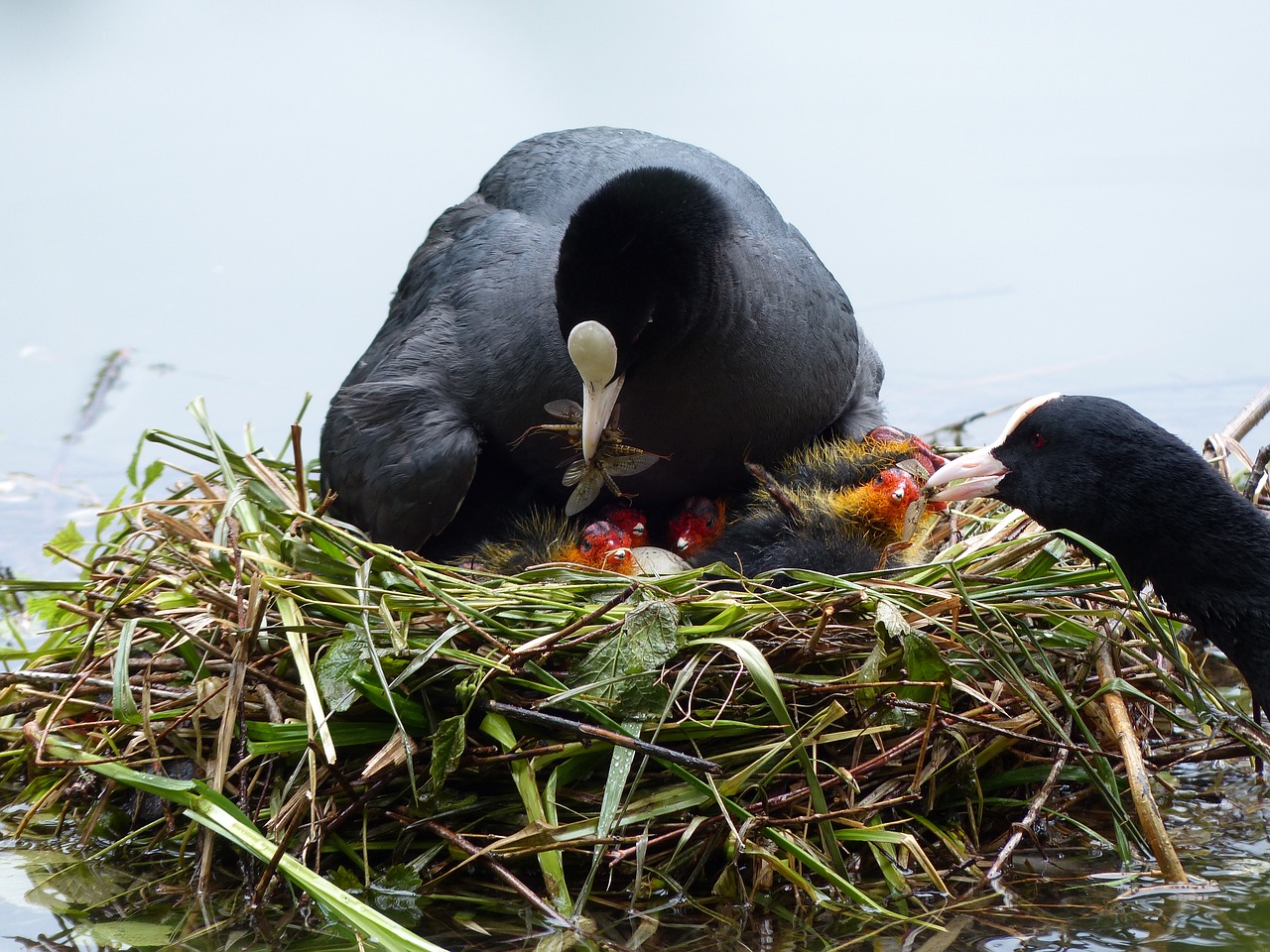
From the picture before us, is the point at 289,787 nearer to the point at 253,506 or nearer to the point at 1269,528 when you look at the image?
the point at 253,506

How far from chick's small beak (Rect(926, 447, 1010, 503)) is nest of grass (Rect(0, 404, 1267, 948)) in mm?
165

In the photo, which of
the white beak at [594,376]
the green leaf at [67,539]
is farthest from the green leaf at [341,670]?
the green leaf at [67,539]

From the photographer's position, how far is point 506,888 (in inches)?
71.9

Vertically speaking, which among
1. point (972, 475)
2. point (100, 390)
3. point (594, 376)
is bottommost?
point (100, 390)

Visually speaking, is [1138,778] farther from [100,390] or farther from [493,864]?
[100,390]

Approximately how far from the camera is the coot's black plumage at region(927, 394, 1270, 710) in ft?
6.99

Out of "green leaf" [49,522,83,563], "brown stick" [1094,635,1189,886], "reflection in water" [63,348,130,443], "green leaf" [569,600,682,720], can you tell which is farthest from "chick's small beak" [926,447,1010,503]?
"reflection in water" [63,348,130,443]

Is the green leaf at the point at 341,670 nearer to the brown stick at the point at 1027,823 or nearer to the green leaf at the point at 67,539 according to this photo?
the brown stick at the point at 1027,823

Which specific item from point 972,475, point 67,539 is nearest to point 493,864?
point 972,475

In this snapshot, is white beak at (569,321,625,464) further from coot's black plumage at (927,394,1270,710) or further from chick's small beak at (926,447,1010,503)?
coot's black plumage at (927,394,1270,710)

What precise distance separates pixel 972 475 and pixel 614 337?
69 centimetres

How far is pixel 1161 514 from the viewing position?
2.16 m

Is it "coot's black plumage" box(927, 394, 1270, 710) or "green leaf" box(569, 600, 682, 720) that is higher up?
"coot's black plumage" box(927, 394, 1270, 710)

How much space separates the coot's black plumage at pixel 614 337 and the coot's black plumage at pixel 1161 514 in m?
0.63
